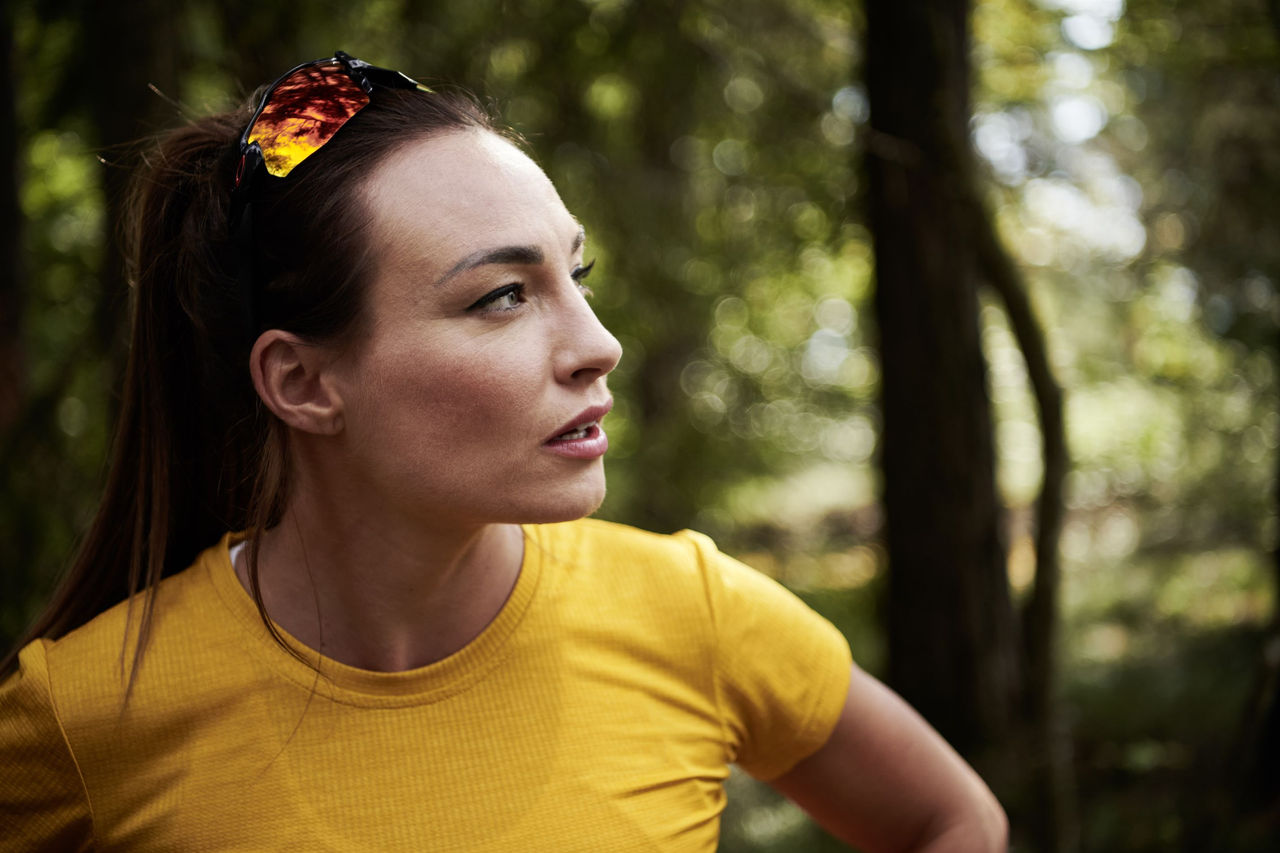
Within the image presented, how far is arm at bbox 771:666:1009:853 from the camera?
1814 mm

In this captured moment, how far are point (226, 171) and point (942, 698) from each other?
3855 mm

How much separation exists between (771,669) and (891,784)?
322 millimetres

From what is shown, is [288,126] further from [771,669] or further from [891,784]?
[891,784]

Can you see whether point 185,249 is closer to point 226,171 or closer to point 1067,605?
point 226,171

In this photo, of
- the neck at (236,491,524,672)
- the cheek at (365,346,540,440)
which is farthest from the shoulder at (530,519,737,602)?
the cheek at (365,346,540,440)

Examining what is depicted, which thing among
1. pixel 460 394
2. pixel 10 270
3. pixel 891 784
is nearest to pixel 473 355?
pixel 460 394

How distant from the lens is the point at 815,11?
588cm

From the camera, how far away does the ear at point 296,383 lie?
1.63 m

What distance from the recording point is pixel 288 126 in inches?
64.1

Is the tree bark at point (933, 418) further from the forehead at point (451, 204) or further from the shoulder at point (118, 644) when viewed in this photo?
the shoulder at point (118, 644)

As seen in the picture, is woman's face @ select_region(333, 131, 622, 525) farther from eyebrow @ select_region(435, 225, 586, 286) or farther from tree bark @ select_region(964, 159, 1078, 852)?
tree bark @ select_region(964, 159, 1078, 852)

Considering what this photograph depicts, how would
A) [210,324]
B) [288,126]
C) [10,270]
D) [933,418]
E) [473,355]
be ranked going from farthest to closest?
[933,418] < [10,270] < [210,324] < [288,126] < [473,355]

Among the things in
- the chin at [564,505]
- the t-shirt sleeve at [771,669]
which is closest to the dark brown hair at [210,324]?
the chin at [564,505]

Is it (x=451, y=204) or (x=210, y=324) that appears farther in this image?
(x=210, y=324)
